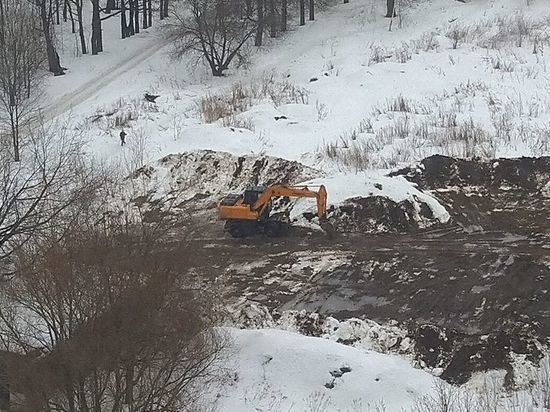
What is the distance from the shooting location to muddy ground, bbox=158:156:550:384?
46.0 ft

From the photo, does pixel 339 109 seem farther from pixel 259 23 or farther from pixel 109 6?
pixel 109 6

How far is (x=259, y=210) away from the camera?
18.4 metres

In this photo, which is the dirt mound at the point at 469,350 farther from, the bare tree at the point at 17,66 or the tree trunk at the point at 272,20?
the tree trunk at the point at 272,20

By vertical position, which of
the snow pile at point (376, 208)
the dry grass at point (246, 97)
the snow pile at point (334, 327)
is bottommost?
the snow pile at point (334, 327)

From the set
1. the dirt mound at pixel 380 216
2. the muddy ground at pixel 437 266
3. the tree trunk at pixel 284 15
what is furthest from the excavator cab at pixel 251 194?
the tree trunk at pixel 284 15

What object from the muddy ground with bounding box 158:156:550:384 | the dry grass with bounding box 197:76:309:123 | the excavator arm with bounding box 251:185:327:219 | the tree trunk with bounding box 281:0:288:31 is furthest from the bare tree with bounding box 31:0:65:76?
the excavator arm with bounding box 251:185:327:219

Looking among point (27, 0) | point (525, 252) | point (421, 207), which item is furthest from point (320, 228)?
point (27, 0)

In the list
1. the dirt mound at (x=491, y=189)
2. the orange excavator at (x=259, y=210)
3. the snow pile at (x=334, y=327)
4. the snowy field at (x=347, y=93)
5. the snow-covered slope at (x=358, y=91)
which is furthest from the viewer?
the snow-covered slope at (x=358, y=91)

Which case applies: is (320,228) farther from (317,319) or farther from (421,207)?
(317,319)

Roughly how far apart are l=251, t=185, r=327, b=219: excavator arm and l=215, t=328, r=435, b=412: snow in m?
4.53

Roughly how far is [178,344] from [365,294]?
461 cm

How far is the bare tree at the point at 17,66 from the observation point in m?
26.6

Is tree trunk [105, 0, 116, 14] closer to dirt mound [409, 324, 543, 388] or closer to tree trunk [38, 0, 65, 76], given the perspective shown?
tree trunk [38, 0, 65, 76]

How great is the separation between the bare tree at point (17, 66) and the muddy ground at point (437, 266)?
10205 mm
